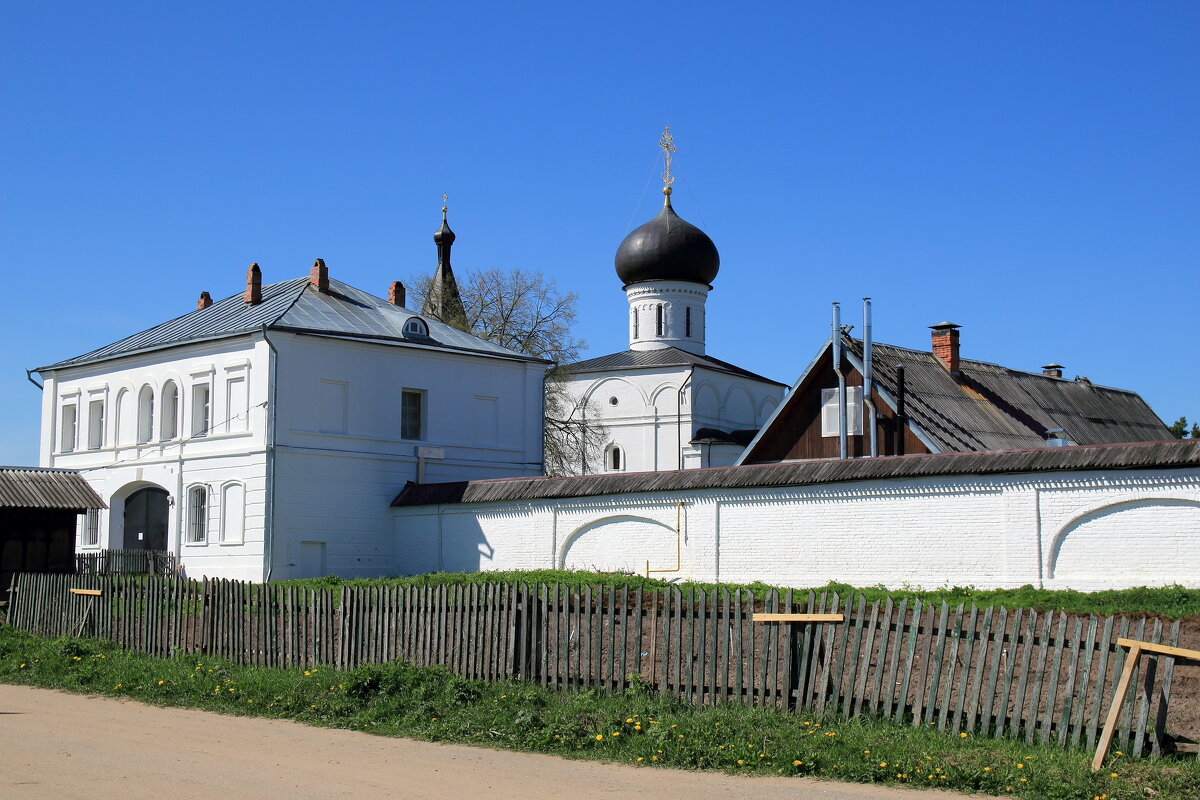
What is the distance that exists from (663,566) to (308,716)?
12436 mm

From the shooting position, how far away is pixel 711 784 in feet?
27.6

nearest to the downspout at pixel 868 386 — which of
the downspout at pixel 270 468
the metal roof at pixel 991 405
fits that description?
the metal roof at pixel 991 405

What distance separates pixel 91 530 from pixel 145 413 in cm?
314

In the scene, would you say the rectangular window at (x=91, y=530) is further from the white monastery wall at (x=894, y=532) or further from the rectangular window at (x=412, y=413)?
the white monastery wall at (x=894, y=532)

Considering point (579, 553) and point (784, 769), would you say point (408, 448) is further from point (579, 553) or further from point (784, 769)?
point (784, 769)

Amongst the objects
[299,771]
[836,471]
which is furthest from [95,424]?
[299,771]

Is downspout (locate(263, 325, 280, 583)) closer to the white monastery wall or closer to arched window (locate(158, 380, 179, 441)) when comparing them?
arched window (locate(158, 380, 179, 441))

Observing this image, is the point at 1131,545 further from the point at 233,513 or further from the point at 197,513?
the point at 197,513

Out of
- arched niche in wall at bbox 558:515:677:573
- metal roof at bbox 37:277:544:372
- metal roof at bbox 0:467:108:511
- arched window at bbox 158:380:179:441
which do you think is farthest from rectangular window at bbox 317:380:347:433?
metal roof at bbox 0:467:108:511

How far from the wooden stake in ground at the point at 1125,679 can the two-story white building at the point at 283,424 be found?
69.5 ft

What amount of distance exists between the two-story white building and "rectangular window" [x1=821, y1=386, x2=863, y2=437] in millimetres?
7618

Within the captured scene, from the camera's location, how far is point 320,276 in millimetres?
32250

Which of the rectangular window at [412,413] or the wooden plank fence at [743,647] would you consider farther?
the rectangular window at [412,413]

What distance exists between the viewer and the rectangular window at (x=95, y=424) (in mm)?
32656
